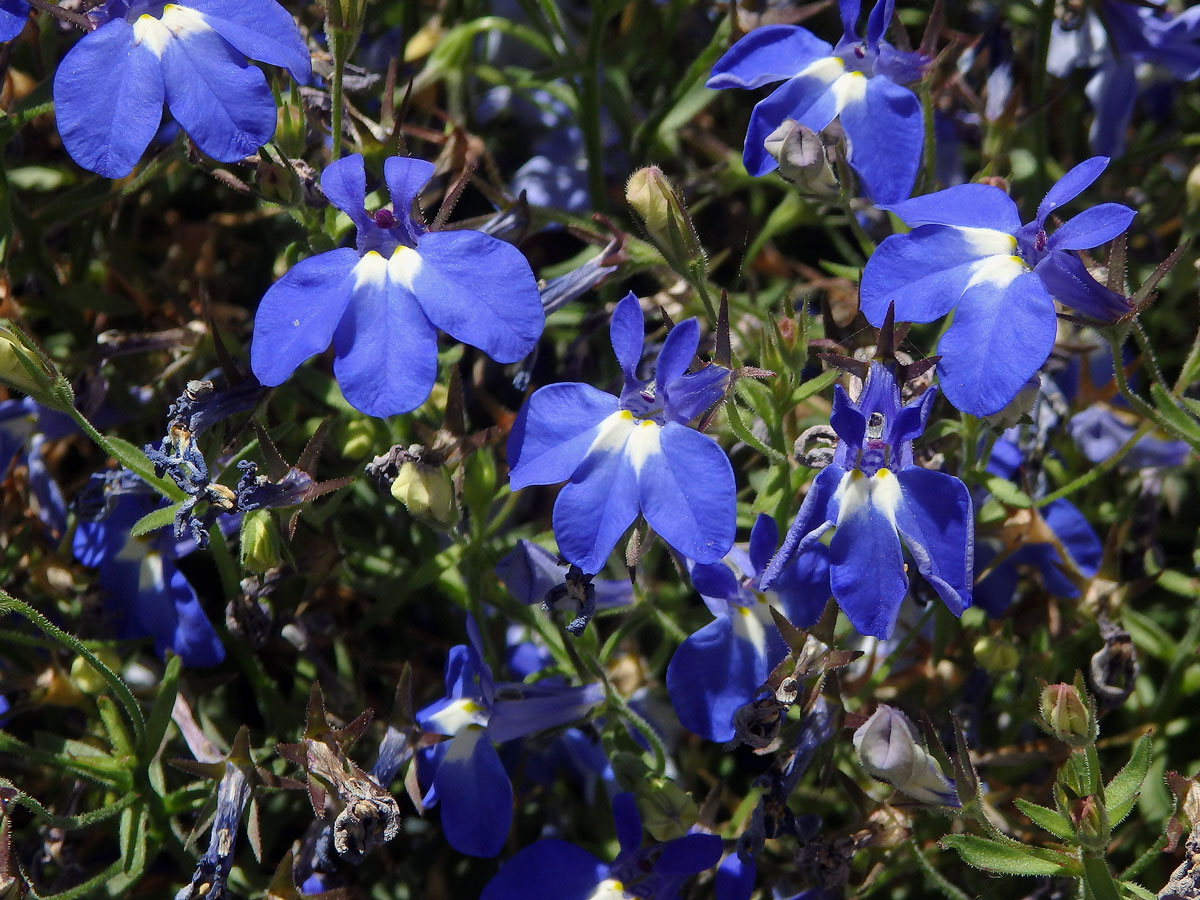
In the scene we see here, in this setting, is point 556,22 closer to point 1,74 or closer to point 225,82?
point 225,82

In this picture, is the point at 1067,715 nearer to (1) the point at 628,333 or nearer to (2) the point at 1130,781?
(2) the point at 1130,781

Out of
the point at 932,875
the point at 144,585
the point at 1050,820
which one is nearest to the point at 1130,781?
the point at 1050,820

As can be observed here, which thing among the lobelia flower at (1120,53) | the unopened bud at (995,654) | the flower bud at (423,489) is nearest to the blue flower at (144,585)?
the flower bud at (423,489)

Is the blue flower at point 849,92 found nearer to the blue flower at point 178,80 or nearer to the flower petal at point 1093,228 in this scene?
the flower petal at point 1093,228

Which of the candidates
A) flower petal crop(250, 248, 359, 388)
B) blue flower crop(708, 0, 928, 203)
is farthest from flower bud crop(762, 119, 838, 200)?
flower petal crop(250, 248, 359, 388)

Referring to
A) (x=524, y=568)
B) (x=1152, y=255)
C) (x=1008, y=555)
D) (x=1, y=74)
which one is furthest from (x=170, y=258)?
(x=1152, y=255)

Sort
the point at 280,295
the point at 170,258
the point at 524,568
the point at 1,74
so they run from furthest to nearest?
the point at 170,258 → the point at 1,74 → the point at 524,568 → the point at 280,295
